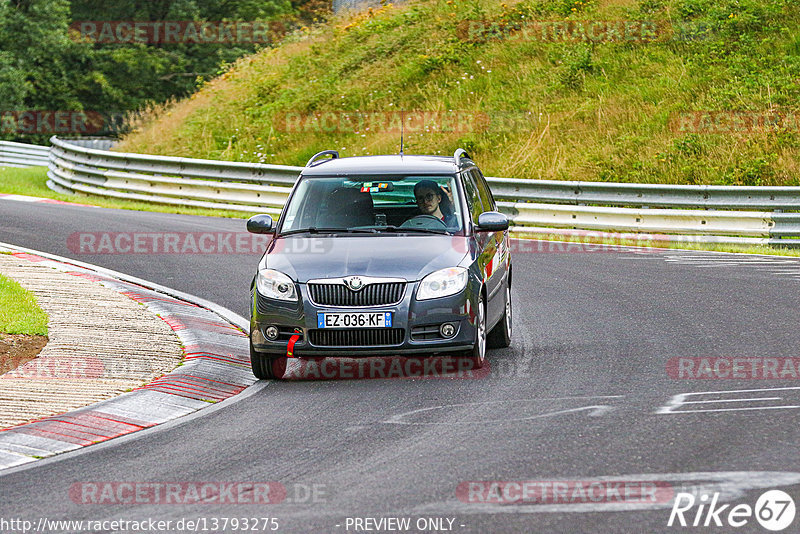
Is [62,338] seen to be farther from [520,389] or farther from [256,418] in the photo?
[520,389]

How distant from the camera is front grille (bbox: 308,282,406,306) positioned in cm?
902

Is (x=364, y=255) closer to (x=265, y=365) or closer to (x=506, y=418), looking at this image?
(x=265, y=365)

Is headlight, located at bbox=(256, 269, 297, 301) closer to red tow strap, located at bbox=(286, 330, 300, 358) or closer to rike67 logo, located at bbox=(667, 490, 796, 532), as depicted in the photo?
red tow strap, located at bbox=(286, 330, 300, 358)

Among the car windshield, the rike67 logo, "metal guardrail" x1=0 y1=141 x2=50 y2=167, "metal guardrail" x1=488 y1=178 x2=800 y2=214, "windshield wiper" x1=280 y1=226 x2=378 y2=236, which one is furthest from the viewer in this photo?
"metal guardrail" x1=0 y1=141 x2=50 y2=167

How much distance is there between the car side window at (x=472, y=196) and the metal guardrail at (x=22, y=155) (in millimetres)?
33207

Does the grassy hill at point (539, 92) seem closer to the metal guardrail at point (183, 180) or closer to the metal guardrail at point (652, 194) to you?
the metal guardrail at point (652, 194)

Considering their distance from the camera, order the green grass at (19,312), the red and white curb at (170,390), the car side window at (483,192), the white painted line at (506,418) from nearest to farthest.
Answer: the red and white curb at (170,390), the white painted line at (506,418), the green grass at (19,312), the car side window at (483,192)

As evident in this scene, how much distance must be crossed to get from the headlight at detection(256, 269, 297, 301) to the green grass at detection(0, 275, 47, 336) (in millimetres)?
2422

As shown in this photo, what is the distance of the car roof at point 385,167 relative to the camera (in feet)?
34.0

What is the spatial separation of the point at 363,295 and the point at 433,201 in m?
1.58

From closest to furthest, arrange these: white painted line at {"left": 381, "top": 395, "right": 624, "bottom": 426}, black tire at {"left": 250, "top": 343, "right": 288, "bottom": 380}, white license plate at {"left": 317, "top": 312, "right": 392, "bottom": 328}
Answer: white painted line at {"left": 381, "top": 395, "right": 624, "bottom": 426}
white license plate at {"left": 317, "top": 312, "right": 392, "bottom": 328}
black tire at {"left": 250, "top": 343, "right": 288, "bottom": 380}

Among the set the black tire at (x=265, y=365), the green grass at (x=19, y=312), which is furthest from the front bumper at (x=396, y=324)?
the green grass at (x=19, y=312)

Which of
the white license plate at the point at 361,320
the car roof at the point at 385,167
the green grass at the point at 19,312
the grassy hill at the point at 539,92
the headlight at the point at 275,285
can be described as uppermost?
the grassy hill at the point at 539,92

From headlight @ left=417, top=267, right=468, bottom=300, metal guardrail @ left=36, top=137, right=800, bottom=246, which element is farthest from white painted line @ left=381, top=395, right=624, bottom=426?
metal guardrail @ left=36, top=137, right=800, bottom=246
